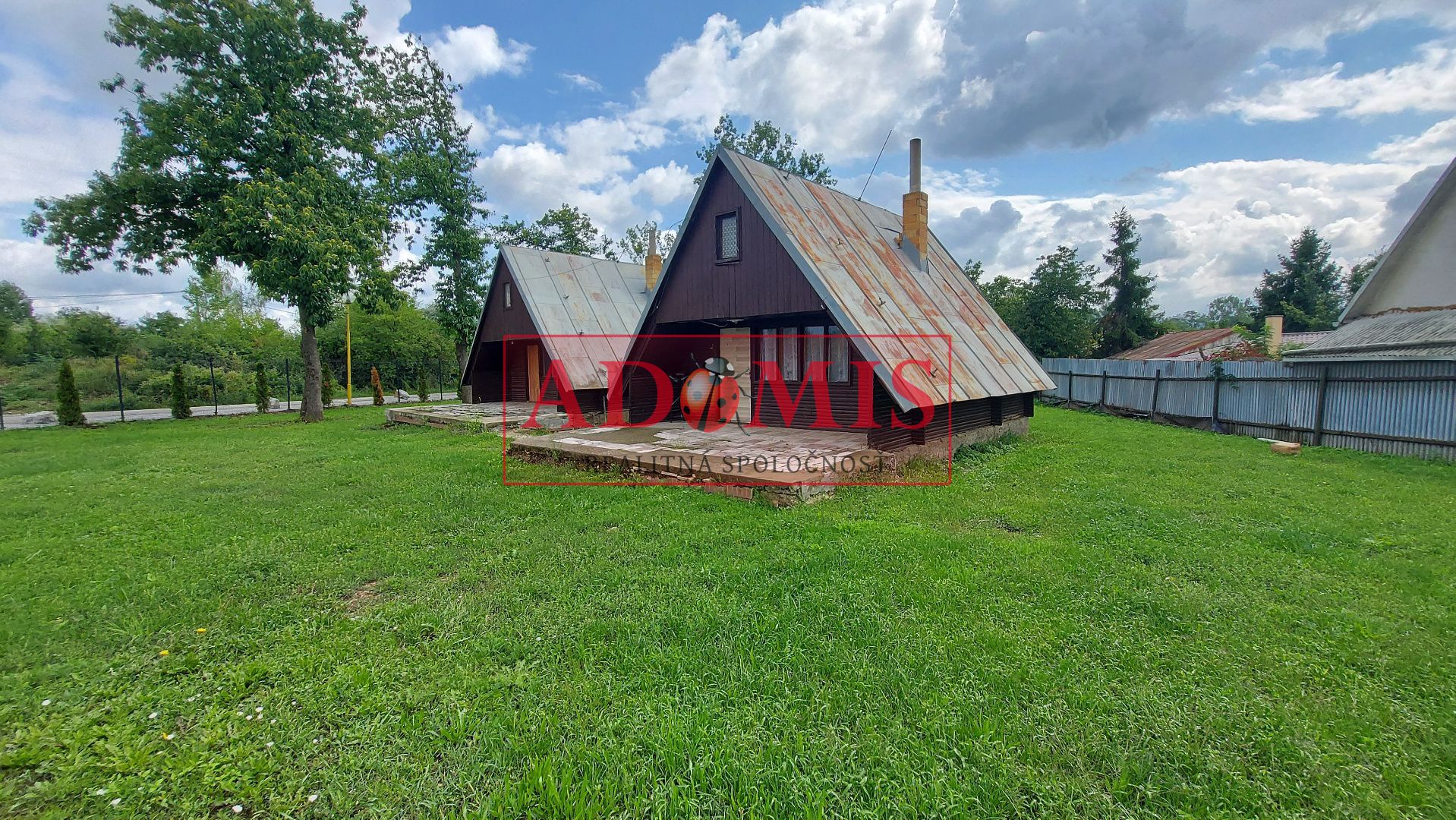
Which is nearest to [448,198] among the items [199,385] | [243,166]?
[243,166]

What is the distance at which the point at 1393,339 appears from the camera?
402 inches

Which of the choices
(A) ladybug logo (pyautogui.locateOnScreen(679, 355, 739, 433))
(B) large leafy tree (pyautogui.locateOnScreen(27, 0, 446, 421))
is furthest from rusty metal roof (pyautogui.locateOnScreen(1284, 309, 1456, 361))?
(B) large leafy tree (pyautogui.locateOnScreen(27, 0, 446, 421))

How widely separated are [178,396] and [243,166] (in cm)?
807

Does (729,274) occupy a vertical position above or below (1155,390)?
above

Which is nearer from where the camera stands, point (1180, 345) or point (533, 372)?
point (533, 372)

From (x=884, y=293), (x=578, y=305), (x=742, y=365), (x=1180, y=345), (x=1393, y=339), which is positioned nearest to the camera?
(x=884, y=293)

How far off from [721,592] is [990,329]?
9.82m

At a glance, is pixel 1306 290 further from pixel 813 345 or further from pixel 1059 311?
pixel 813 345

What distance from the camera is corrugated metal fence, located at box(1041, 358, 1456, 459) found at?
902cm

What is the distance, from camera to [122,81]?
14531 millimetres

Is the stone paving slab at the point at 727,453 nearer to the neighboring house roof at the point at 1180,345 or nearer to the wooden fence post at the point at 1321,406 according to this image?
the wooden fence post at the point at 1321,406

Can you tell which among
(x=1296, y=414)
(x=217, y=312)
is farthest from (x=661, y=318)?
(x=217, y=312)

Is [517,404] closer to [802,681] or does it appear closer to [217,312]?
[802,681]

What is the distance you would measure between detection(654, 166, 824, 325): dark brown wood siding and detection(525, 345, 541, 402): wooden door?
331 inches
